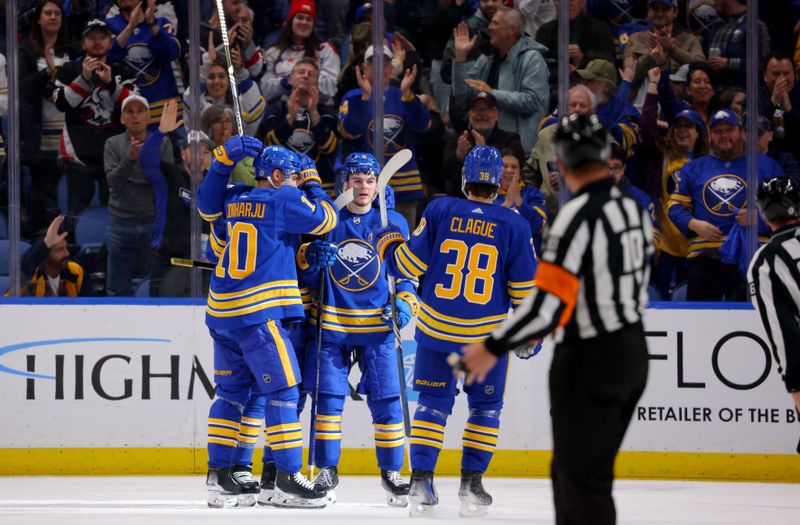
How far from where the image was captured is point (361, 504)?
5.18 m

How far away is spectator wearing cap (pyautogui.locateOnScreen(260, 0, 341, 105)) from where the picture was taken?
6.82 m

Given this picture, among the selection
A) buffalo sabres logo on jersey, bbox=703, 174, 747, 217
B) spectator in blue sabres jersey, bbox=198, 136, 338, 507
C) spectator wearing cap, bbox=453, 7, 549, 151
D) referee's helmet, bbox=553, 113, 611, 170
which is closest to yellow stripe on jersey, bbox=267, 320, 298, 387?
spectator in blue sabres jersey, bbox=198, 136, 338, 507

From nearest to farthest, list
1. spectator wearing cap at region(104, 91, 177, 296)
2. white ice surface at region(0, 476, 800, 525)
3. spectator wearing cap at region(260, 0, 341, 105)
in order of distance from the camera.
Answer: white ice surface at region(0, 476, 800, 525) < spectator wearing cap at region(104, 91, 177, 296) < spectator wearing cap at region(260, 0, 341, 105)

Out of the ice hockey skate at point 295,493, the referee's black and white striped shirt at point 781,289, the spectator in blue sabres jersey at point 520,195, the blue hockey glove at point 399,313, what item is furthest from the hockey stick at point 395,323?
the referee's black and white striped shirt at point 781,289

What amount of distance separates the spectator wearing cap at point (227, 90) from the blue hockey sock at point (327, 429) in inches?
79.4

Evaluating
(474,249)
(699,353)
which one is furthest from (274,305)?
(699,353)

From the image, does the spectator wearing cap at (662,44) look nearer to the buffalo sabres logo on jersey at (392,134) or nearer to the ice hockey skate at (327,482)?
the buffalo sabres logo on jersey at (392,134)

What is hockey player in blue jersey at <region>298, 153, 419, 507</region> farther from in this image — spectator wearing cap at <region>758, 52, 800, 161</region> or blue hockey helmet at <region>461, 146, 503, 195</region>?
spectator wearing cap at <region>758, 52, 800, 161</region>

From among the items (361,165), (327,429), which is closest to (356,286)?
(361,165)

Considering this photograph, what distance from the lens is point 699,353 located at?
625cm

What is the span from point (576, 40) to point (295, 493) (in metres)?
3.07

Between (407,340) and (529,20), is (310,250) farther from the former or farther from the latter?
(529,20)

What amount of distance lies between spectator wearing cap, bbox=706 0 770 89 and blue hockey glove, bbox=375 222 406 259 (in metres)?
2.43

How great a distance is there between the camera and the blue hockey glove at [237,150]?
5.02m
